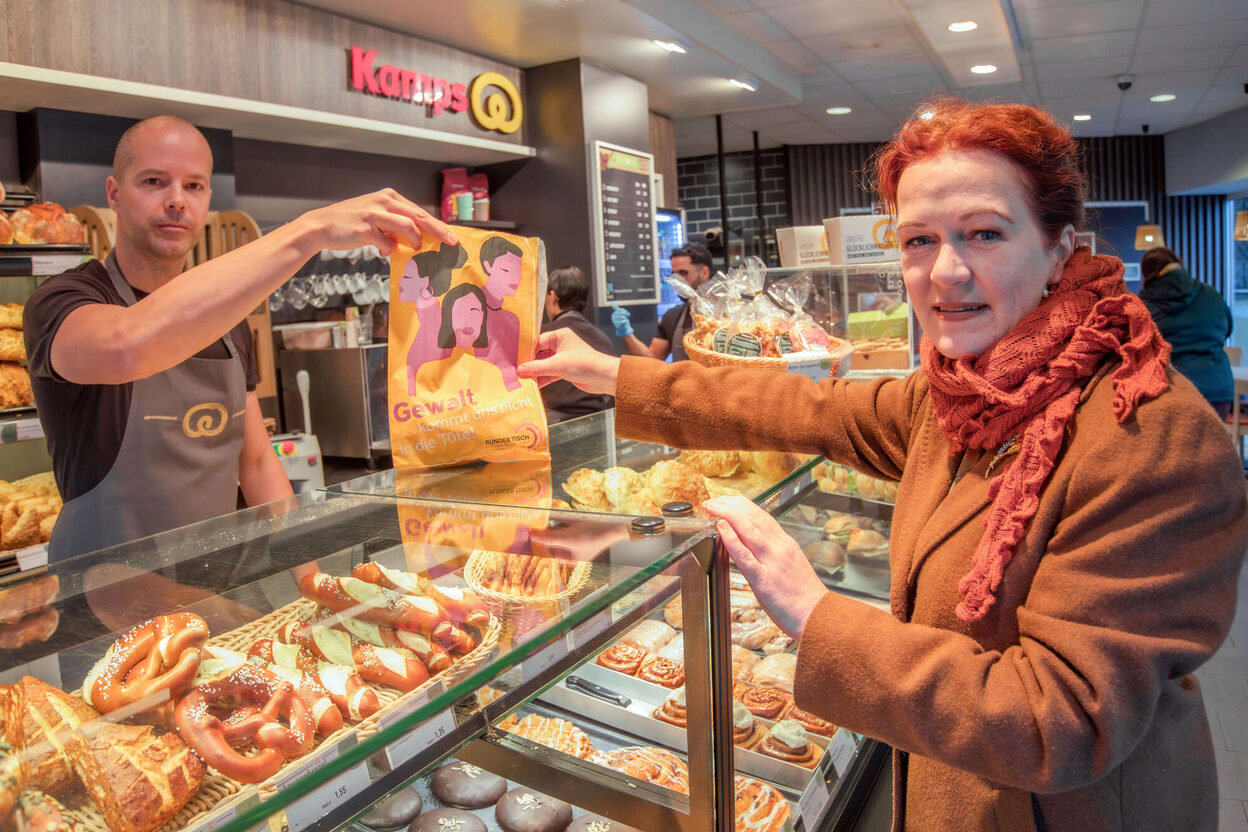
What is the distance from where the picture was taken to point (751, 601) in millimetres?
2391

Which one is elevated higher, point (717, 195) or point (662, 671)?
point (717, 195)

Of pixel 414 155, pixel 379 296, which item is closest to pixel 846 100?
pixel 414 155

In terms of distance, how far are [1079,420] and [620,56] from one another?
5261mm

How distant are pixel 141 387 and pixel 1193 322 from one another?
6.45 meters

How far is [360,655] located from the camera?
3.08 ft

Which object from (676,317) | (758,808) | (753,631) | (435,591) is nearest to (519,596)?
(435,591)

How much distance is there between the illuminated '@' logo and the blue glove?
1323mm

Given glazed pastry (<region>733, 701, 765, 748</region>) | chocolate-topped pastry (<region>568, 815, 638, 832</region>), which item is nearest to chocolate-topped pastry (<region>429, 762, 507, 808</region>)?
chocolate-topped pastry (<region>568, 815, 638, 832</region>)

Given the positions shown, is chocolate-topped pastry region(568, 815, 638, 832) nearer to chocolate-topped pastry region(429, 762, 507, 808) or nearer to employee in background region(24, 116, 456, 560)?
chocolate-topped pastry region(429, 762, 507, 808)

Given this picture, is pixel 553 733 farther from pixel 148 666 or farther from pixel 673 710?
pixel 148 666

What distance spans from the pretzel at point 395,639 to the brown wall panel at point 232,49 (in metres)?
3.36

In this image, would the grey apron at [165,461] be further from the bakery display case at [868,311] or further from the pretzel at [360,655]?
the bakery display case at [868,311]

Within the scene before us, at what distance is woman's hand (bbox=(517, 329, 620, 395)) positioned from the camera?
1589mm

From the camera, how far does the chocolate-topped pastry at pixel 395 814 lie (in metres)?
1.48
